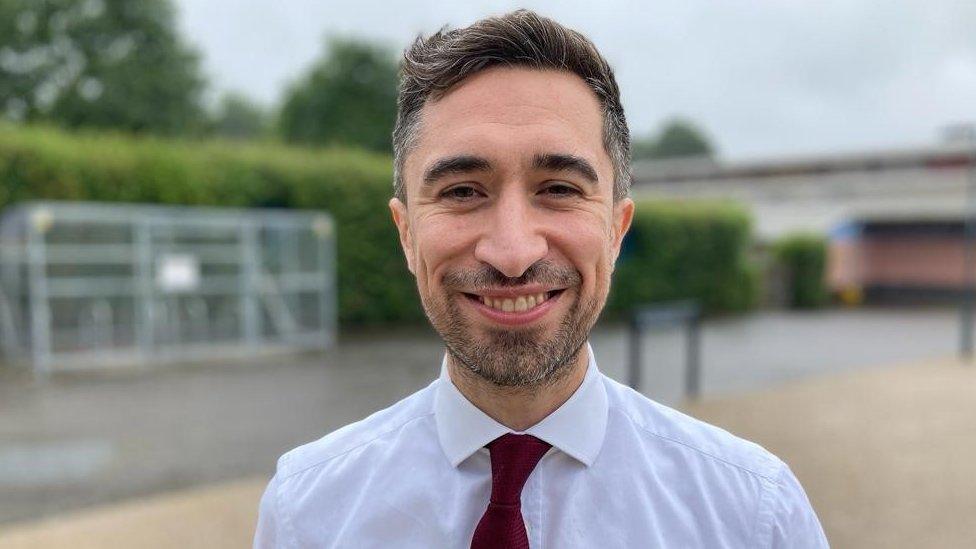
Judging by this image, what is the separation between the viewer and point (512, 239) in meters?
1.20

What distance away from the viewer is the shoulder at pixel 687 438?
134 centimetres

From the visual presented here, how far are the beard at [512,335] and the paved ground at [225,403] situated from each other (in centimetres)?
523

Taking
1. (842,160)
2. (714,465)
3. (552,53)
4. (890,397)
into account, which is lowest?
(890,397)

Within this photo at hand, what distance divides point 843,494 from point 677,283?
54.7 ft

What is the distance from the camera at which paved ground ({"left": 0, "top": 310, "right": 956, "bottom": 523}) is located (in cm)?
618

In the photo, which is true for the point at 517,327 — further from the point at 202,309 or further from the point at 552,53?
the point at 202,309

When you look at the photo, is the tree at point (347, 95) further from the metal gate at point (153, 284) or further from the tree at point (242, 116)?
the metal gate at point (153, 284)

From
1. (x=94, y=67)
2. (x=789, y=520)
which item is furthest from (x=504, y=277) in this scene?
(x=94, y=67)

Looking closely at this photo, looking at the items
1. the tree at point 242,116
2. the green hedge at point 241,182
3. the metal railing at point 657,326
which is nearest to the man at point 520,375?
the metal railing at point 657,326

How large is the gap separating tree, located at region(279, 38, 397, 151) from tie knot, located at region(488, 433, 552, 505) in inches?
1261

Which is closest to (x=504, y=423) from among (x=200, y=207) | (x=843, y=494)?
(x=843, y=494)

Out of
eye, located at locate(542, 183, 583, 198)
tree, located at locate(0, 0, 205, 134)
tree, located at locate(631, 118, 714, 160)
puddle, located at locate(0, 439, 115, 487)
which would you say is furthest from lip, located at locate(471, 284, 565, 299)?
tree, located at locate(631, 118, 714, 160)

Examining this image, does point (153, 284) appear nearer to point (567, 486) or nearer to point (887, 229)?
point (567, 486)

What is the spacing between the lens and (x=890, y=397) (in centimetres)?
973
